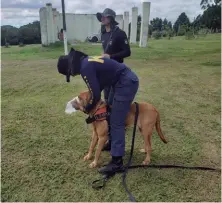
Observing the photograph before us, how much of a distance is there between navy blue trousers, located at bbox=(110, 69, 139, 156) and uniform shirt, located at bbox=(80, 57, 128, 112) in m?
0.09

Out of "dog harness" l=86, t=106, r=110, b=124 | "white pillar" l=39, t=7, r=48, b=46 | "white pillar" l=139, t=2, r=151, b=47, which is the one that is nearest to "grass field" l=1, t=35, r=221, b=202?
"dog harness" l=86, t=106, r=110, b=124

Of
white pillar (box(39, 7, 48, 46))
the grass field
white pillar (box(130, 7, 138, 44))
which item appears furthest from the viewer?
white pillar (box(130, 7, 138, 44))

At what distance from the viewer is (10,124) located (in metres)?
4.48

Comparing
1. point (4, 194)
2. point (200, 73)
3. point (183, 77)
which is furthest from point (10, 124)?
point (200, 73)

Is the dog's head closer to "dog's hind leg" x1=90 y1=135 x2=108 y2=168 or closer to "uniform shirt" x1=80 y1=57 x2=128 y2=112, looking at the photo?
"uniform shirt" x1=80 y1=57 x2=128 y2=112

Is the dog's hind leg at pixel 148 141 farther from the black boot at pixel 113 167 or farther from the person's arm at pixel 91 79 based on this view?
the person's arm at pixel 91 79

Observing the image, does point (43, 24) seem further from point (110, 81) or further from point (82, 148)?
point (110, 81)

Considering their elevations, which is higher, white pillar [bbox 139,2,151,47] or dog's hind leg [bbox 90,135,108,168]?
white pillar [bbox 139,2,151,47]

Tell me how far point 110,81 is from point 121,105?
0.30 m

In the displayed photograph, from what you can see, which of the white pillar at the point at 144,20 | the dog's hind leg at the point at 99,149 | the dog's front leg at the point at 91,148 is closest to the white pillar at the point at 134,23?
the white pillar at the point at 144,20

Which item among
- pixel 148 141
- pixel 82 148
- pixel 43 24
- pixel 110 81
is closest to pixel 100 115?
pixel 110 81

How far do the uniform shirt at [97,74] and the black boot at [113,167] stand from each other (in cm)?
72

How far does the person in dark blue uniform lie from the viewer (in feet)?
8.75

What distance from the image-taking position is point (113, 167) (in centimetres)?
305
